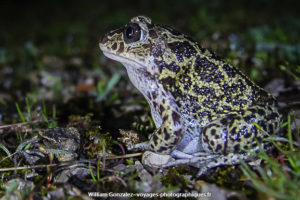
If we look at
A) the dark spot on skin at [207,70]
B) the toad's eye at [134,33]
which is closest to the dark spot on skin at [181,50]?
the dark spot on skin at [207,70]

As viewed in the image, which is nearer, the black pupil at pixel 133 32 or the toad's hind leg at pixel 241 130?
the toad's hind leg at pixel 241 130

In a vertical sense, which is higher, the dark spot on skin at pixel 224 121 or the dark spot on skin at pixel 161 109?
the dark spot on skin at pixel 161 109

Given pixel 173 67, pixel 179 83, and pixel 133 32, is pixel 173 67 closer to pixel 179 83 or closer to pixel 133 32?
pixel 179 83

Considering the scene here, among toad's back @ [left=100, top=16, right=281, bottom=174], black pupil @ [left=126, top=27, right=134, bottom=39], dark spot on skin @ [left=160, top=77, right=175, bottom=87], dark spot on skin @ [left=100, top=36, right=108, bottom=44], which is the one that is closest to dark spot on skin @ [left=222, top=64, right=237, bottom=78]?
toad's back @ [left=100, top=16, right=281, bottom=174]

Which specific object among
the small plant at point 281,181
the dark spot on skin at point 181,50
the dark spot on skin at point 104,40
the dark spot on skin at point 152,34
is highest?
the dark spot on skin at point 152,34

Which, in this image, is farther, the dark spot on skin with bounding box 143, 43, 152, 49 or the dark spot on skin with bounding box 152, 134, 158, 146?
the dark spot on skin with bounding box 143, 43, 152, 49

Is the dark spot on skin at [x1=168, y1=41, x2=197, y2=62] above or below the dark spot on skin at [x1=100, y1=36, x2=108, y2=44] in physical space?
below

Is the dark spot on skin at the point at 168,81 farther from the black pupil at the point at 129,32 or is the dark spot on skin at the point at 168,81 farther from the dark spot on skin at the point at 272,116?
the dark spot on skin at the point at 272,116

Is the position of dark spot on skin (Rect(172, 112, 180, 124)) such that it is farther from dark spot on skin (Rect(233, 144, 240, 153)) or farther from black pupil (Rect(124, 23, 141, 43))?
black pupil (Rect(124, 23, 141, 43))

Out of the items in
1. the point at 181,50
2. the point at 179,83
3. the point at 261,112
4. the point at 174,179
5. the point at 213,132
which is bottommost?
the point at 174,179

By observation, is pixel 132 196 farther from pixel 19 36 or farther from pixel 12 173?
pixel 19 36

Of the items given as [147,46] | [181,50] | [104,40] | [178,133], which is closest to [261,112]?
[178,133]
